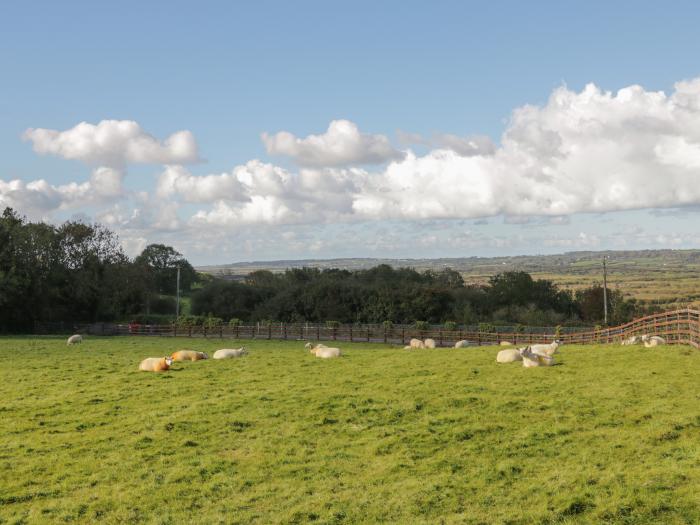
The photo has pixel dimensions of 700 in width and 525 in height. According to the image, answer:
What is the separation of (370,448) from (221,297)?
74.7 metres

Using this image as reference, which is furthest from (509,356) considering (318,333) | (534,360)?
(318,333)

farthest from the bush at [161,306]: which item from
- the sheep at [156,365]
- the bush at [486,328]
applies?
the sheep at [156,365]

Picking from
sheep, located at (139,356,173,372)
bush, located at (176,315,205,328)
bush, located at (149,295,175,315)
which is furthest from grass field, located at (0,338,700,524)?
bush, located at (149,295,175,315)

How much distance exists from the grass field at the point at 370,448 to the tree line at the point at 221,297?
46.5 m

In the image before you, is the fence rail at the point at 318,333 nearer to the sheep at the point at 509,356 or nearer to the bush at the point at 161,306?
the sheep at the point at 509,356

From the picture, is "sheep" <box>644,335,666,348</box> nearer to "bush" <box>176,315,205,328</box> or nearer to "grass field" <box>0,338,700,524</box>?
"grass field" <box>0,338,700,524</box>

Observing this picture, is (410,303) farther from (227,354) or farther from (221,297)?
(227,354)

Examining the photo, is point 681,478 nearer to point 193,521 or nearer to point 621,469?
point 621,469

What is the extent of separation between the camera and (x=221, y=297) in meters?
83.6

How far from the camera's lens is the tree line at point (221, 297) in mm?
63406

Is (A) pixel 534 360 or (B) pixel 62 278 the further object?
(B) pixel 62 278

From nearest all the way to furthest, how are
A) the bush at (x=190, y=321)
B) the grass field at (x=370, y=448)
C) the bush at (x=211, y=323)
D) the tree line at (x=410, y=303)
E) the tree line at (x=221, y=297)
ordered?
the grass field at (x=370, y=448)
the bush at (x=211, y=323)
the bush at (x=190, y=321)
the tree line at (x=221, y=297)
the tree line at (x=410, y=303)

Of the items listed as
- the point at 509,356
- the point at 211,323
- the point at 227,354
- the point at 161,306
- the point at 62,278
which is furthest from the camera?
the point at 161,306

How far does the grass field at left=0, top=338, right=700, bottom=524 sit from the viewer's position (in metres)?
8.30
